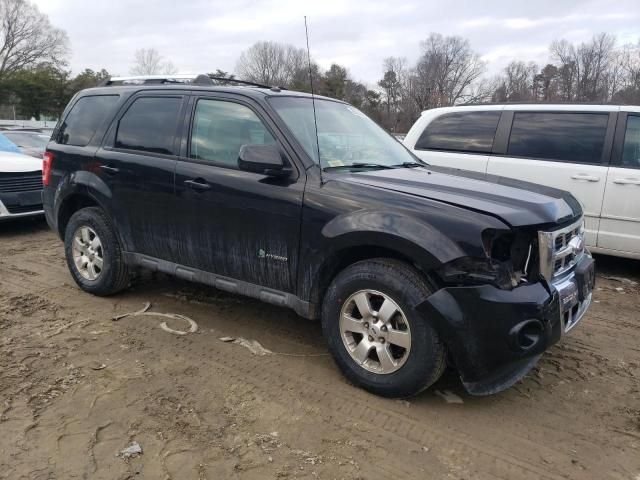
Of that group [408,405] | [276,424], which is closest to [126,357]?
[276,424]

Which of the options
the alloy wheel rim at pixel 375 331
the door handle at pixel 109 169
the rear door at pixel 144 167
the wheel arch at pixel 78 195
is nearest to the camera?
the alloy wheel rim at pixel 375 331

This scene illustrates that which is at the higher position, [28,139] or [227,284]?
[28,139]

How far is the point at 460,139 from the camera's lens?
645 cm

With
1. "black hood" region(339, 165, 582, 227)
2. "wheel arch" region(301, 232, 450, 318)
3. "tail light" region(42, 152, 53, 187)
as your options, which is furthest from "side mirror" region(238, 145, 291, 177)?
"tail light" region(42, 152, 53, 187)

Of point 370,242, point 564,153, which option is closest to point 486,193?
point 370,242

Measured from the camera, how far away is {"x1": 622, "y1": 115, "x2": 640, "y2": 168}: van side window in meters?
5.54

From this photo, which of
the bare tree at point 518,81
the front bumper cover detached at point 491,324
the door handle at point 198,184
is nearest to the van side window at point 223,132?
the door handle at point 198,184

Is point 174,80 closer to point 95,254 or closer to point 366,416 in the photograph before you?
point 95,254

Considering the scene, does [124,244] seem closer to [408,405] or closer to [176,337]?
[176,337]

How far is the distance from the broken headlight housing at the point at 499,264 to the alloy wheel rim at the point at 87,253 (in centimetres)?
328

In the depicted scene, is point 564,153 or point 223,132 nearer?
point 223,132

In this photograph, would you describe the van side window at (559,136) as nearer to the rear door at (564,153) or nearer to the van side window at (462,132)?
the rear door at (564,153)

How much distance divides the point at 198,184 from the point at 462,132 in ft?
12.5

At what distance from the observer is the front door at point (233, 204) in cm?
352
